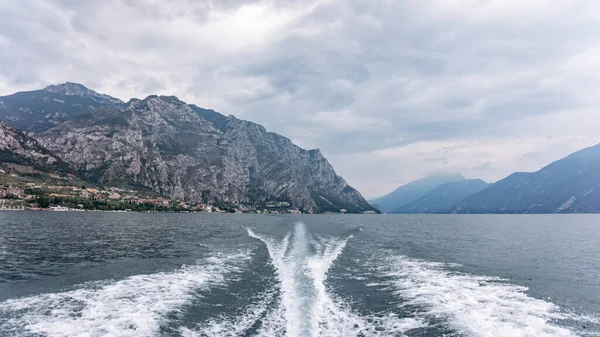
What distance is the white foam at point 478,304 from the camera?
21.1 metres

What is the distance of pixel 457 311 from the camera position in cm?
2438

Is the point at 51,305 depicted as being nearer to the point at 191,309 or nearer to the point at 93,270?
the point at 191,309

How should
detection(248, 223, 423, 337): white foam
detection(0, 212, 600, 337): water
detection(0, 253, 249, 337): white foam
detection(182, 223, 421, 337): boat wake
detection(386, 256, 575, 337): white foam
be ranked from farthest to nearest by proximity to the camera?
detection(386, 256, 575, 337): white foam → detection(0, 212, 600, 337): water → detection(248, 223, 423, 337): white foam → detection(182, 223, 421, 337): boat wake → detection(0, 253, 249, 337): white foam

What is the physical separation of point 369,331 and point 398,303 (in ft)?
23.0

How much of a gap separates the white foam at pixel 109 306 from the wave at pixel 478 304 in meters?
19.1

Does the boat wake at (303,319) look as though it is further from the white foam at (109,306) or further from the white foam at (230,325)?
the white foam at (109,306)

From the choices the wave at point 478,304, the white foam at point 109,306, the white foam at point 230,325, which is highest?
the white foam at point 109,306

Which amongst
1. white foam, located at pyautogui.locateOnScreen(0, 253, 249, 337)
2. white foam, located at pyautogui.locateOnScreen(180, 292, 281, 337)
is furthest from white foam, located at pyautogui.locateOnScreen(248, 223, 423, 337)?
white foam, located at pyautogui.locateOnScreen(0, 253, 249, 337)

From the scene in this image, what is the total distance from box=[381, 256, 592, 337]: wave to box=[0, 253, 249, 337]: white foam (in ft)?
Answer: 62.5

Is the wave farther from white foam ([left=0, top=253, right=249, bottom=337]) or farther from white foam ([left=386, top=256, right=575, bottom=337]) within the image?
white foam ([left=0, top=253, right=249, bottom=337])

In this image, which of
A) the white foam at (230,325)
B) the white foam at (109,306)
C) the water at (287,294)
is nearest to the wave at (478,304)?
the water at (287,294)

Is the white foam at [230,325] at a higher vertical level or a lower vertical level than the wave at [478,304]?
higher

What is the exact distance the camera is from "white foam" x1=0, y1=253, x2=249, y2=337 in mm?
19422

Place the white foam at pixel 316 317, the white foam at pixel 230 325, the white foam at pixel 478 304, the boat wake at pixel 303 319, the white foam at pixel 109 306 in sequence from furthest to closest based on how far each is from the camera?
the white foam at pixel 478 304 < the white foam at pixel 316 317 < the boat wake at pixel 303 319 < the white foam at pixel 230 325 < the white foam at pixel 109 306
